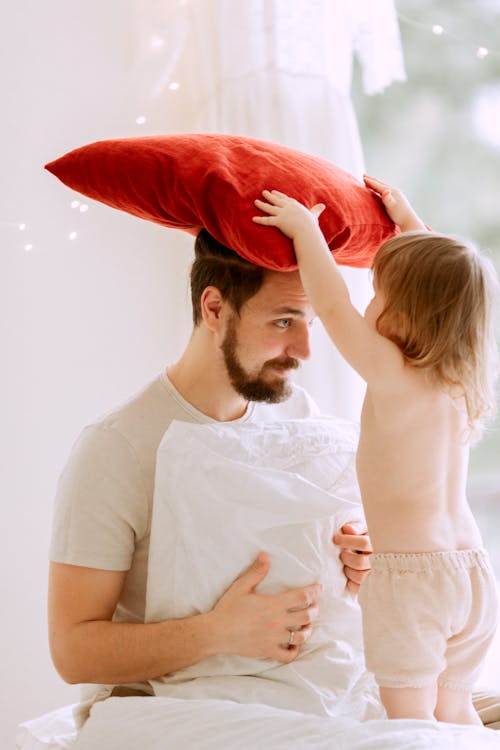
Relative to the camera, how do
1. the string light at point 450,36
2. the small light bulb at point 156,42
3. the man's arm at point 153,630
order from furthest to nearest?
1. the small light bulb at point 156,42
2. the string light at point 450,36
3. the man's arm at point 153,630

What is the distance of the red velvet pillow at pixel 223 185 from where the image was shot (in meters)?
1.46

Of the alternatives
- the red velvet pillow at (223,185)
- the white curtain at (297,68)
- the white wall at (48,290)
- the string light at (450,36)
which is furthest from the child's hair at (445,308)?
the white wall at (48,290)

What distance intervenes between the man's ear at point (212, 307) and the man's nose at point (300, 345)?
14 cm

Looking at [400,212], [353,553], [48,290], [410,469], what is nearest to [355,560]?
[353,553]

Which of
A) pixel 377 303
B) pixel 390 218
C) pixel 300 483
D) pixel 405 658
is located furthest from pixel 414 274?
pixel 405 658

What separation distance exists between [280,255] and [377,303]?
181 millimetres

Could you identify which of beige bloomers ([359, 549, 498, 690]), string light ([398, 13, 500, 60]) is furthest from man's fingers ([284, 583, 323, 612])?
string light ([398, 13, 500, 60])

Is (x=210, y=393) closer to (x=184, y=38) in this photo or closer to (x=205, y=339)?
(x=205, y=339)

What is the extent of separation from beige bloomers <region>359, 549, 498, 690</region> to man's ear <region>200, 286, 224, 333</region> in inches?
20.0

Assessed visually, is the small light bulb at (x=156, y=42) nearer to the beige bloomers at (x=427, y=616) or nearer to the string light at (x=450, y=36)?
the string light at (x=450, y=36)

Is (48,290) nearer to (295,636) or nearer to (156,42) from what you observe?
(156,42)

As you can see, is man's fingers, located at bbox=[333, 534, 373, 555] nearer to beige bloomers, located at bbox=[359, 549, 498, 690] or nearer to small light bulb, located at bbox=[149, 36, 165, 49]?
beige bloomers, located at bbox=[359, 549, 498, 690]

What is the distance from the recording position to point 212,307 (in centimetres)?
170

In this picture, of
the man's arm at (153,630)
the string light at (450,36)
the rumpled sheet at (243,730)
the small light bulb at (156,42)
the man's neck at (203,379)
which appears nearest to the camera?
the rumpled sheet at (243,730)
